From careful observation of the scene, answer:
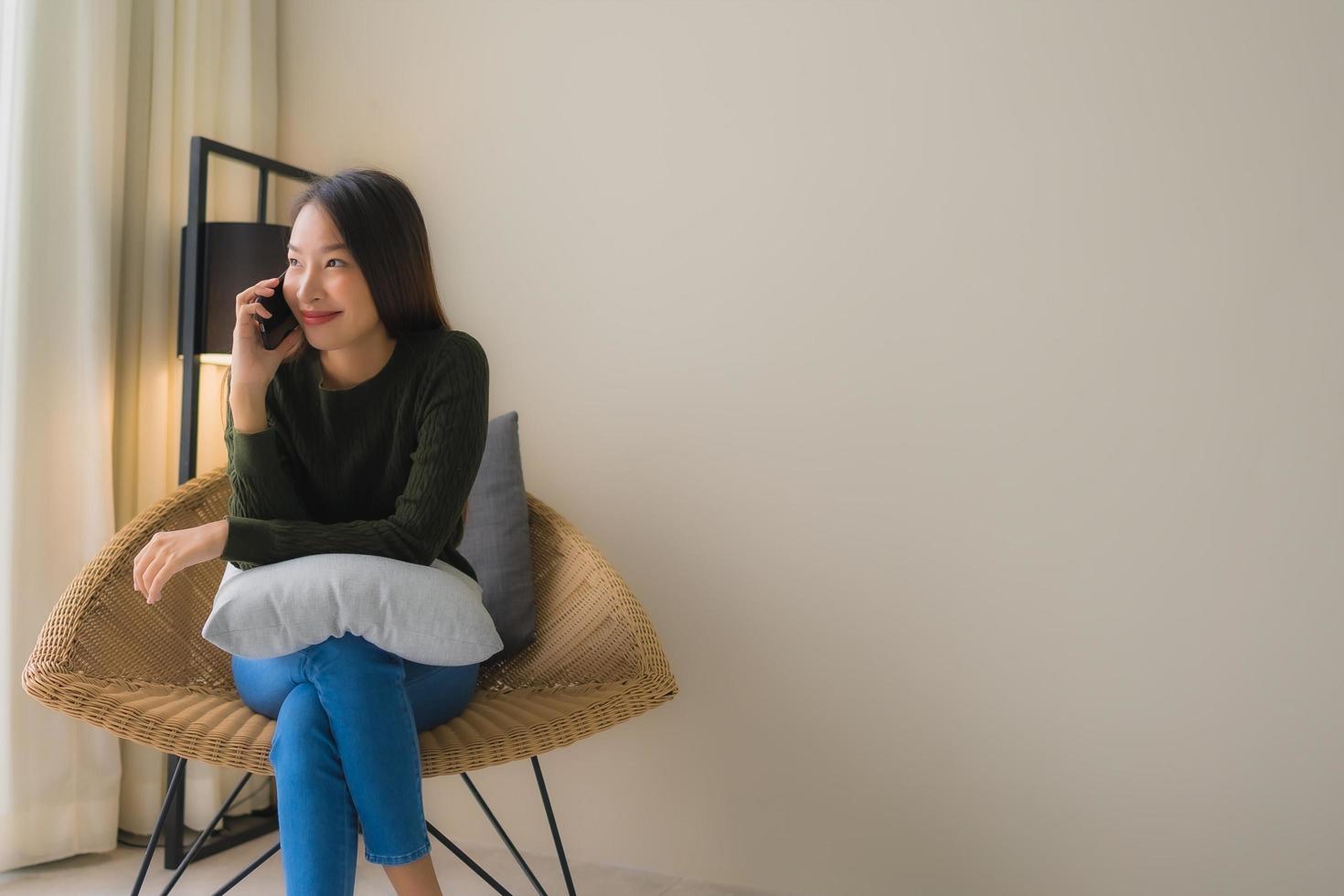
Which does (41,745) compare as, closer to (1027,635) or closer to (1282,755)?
(1027,635)

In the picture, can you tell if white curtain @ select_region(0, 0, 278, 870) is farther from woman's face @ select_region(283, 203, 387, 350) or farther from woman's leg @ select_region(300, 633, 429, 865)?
woman's leg @ select_region(300, 633, 429, 865)

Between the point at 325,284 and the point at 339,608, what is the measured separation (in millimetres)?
451

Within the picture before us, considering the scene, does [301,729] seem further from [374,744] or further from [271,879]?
[271,879]

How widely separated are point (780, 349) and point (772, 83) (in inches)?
18.1

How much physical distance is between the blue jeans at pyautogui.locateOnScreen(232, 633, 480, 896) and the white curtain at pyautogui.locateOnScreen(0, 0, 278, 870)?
0.83 m

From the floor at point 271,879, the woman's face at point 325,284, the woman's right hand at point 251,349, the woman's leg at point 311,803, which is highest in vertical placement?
the woman's face at point 325,284

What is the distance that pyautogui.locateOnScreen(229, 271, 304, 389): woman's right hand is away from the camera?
144 centimetres

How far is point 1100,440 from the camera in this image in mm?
1676

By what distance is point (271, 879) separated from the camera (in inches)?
75.0

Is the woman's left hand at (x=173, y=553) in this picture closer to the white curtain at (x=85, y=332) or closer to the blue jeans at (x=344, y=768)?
the blue jeans at (x=344, y=768)

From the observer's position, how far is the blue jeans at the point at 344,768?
47.6 inches

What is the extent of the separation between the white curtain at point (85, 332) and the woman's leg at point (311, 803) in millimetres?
833

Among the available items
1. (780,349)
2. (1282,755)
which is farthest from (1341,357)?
(780,349)

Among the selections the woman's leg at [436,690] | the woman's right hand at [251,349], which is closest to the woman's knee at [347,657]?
the woman's leg at [436,690]
